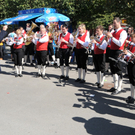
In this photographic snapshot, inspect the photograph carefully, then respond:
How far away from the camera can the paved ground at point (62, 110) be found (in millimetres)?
3994

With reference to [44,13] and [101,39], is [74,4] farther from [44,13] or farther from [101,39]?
[101,39]

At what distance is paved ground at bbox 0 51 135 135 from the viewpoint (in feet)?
13.1

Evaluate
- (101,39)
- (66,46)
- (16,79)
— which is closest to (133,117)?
(101,39)

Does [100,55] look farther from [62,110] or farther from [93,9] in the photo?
[93,9]

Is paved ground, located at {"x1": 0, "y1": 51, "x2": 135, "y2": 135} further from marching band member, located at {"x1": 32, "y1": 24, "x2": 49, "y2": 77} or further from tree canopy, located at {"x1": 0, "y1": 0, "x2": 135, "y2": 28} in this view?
tree canopy, located at {"x1": 0, "y1": 0, "x2": 135, "y2": 28}

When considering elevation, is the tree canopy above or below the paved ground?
above

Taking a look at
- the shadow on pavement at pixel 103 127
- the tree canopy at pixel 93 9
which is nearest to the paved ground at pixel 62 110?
the shadow on pavement at pixel 103 127

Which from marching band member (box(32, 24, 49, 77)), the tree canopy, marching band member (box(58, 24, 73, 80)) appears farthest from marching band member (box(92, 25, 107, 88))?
the tree canopy

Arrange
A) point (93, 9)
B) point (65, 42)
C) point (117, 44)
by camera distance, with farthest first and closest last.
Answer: point (93, 9)
point (65, 42)
point (117, 44)

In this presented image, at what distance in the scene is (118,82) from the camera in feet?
21.1

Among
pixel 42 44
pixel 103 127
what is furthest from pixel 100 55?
pixel 103 127

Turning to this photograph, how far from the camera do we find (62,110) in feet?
16.3

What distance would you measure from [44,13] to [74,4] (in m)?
2.15

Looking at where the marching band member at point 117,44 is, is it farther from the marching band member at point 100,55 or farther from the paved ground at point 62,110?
the marching band member at point 100,55
